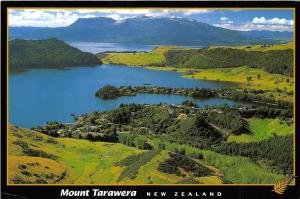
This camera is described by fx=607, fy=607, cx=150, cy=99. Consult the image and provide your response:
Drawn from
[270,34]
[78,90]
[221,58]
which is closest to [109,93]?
[78,90]

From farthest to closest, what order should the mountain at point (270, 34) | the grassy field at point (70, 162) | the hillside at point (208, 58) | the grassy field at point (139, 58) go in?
1. the grassy field at point (139, 58)
2. the hillside at point (208, 58)
3. the mountain at point (270, 34)
4. the grassy field at point (70, 162)

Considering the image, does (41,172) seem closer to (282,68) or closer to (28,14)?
(28,14)

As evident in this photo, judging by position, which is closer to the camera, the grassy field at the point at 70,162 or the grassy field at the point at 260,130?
the grassy field at the point at 70,162

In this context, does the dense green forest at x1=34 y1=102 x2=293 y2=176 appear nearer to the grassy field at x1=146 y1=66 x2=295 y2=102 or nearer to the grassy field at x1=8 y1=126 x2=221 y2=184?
the grassy field at x1=8 y1=126 x2=221 y2=184

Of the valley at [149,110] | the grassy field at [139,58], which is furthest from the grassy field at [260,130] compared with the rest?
the grassy field at [139,58]

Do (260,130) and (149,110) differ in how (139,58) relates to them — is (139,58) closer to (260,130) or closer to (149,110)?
(149,110)

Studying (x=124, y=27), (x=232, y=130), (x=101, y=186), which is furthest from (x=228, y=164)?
(x=124, y=27)

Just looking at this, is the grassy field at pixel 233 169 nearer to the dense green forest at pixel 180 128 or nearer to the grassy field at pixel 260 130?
the dense green forest at pixel 180 128
